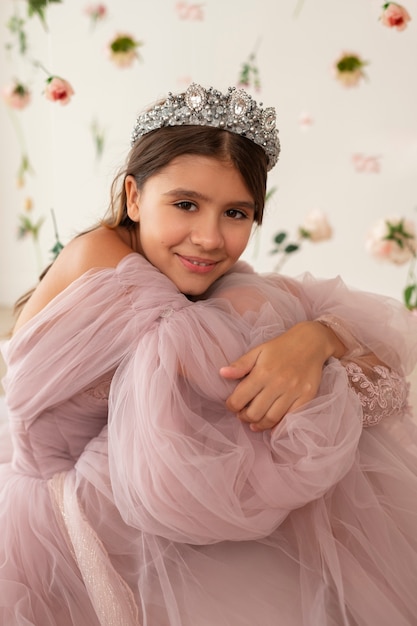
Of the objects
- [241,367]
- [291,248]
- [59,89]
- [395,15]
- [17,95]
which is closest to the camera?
[241,367]

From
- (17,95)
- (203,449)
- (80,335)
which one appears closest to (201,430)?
(203,449)

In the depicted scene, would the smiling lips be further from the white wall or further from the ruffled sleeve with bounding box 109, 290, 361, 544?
the white wall

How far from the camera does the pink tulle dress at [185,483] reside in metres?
0.99

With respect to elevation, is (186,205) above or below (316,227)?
above

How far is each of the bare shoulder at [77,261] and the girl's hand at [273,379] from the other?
32cm

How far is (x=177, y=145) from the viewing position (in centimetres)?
126

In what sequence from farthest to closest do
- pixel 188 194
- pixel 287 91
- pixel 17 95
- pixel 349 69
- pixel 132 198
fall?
pixel 17 95
pixel 287 91
pixel 349 69
pixel 132 198
pixel 188 194

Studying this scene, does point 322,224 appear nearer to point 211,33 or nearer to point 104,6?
point 211,33

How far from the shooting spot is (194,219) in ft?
4.11

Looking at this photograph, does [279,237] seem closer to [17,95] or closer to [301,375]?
[17,95]

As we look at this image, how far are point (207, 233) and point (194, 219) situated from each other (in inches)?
1.6

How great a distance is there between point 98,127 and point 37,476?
2235mm

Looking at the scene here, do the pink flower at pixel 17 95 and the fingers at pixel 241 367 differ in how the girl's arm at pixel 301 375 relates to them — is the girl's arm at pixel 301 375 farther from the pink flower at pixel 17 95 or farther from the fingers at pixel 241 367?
the pink flower at pixel 17 95

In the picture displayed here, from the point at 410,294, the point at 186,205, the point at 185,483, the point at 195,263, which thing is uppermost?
the point at 186,205
